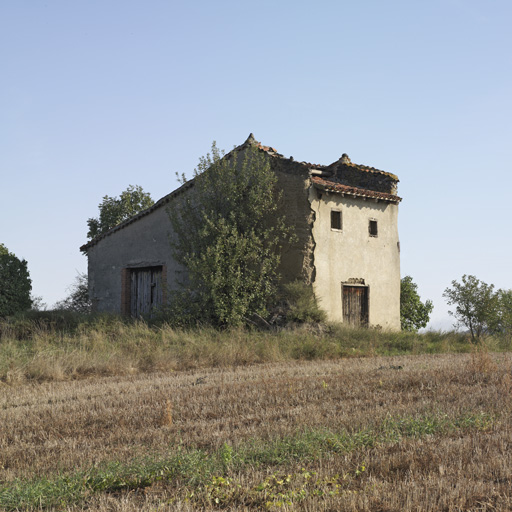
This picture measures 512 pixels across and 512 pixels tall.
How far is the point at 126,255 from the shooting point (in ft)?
84.6

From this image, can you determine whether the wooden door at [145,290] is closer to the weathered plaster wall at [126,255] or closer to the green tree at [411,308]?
the weathered plaster wall at [126,255]

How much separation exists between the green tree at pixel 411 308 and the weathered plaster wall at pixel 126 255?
38.2 feet

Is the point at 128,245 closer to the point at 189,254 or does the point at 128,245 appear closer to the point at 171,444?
the point at 189,254

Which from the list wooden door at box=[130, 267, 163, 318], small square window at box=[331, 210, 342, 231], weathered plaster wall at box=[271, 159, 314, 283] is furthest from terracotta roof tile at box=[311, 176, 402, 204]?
wooden door at box=[130, 267, 163, 318]

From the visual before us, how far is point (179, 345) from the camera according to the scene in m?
15.7

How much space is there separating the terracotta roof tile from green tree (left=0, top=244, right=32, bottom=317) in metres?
18.1

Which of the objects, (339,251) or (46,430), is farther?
(339,251)

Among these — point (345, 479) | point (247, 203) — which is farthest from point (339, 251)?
point (345, 479)

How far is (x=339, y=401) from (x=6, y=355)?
357 inches

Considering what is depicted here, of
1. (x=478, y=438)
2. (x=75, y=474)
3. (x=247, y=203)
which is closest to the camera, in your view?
(x=75, y=474)

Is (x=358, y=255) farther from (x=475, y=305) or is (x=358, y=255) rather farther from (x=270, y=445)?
(x=270, y=445)

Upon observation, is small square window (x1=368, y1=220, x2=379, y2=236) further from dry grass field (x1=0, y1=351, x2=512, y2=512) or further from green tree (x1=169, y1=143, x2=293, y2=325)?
dry grass field (x1=0, y1=351, x2=512, y2=512)

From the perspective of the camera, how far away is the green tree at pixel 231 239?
19.9m

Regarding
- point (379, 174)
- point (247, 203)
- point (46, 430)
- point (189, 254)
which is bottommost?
point (46, 430)
